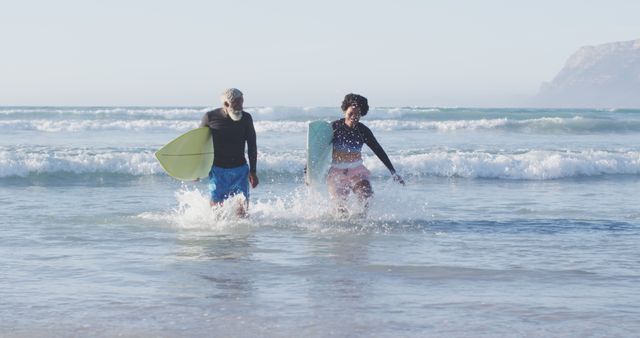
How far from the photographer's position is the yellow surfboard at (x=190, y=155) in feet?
31.2

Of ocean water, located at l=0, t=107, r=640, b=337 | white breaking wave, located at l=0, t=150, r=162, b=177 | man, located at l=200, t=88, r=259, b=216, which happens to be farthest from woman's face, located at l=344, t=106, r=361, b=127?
white breaking wave, located at l=0, t=150, r=162, b=177

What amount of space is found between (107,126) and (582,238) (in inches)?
984

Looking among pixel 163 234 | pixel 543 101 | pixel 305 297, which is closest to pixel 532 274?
pixel 305 297

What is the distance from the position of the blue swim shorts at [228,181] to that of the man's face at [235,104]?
61cm

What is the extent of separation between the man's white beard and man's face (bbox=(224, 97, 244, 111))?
0.03 metres

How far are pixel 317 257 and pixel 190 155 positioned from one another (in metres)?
2.50

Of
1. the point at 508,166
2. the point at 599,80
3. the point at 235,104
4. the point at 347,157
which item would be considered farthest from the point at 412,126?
the point at 599,80

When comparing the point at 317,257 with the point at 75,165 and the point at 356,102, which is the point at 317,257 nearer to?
the point at 356,102

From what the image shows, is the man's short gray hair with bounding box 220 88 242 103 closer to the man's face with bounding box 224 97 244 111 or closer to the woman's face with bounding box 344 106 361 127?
Result: the man's face with bounding box 224 97 244 111

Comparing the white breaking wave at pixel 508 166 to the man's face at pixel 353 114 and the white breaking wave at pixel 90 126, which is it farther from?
the white breaking wave at pixel 90 126

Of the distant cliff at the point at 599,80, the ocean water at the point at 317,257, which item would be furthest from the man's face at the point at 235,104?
the distant cliff at the point at 599,80

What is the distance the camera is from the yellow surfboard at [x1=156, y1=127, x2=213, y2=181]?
9523mm

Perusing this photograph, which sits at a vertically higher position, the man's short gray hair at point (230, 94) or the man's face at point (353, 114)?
the man's short gray hair at point (230, 94)

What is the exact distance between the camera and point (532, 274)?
23.3 feet
